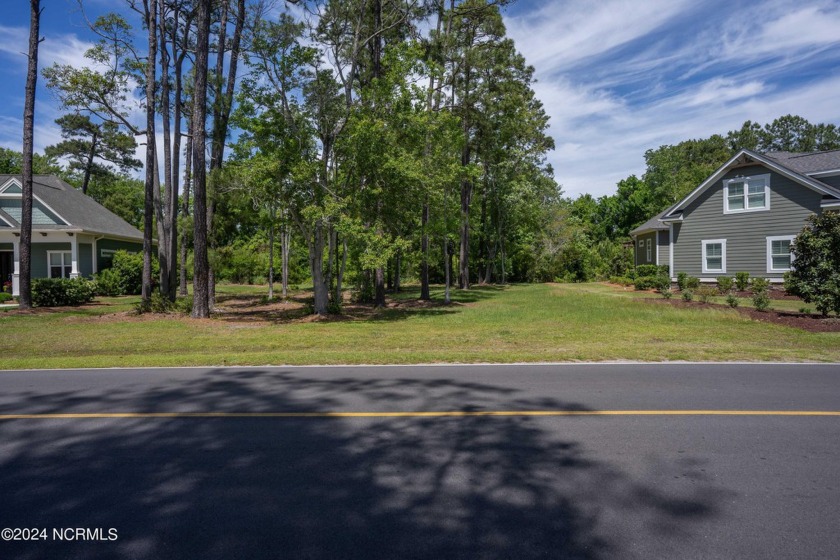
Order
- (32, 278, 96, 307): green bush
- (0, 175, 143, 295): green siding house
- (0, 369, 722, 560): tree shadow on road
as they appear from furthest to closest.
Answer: (0, 175, 143, 295): green siding house
(32, 278, 96, 307): green bush
(0, 369, 722, 560): tree shadow on road

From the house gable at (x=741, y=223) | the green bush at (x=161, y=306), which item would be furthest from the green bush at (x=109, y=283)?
the house gable at (x=741, y=223)

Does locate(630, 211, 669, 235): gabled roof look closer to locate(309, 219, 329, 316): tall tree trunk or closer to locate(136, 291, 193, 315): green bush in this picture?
locate(309, 219, 329, 316): tall tree trunk

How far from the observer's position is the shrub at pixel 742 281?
77.1 ft

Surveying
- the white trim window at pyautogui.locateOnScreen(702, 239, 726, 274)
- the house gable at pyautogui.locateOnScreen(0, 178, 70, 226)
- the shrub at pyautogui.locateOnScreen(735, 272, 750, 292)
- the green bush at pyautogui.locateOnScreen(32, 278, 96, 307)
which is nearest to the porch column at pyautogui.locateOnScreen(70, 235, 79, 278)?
the house gable at pyautogui.locateOnScreen(0, 178, 70, 226)

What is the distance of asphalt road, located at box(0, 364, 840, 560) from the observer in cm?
335

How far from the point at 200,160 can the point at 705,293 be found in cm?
2093

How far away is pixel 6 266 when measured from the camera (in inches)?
1132

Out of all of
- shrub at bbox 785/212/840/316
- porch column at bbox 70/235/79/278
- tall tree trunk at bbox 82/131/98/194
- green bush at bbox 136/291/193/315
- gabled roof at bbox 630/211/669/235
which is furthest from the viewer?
tall tree trunk at bbox 82/131/98/194

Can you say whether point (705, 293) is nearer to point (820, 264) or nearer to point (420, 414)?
point (820, 264)

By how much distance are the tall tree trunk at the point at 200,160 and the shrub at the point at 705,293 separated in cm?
1906

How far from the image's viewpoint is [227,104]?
21.9m

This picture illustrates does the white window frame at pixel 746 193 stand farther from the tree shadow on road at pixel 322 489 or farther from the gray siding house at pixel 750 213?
the tree shadow on road at pixel 322 489

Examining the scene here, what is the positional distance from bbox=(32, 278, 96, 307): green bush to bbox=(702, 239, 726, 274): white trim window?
2974 centimetres

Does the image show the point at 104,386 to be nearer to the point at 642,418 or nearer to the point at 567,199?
the point at 642,418
